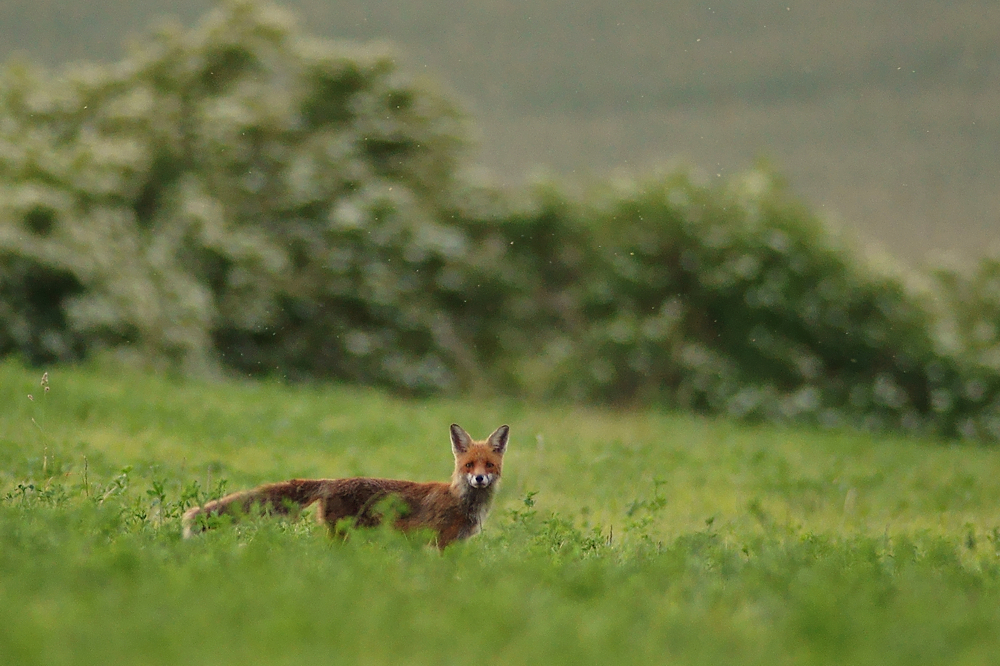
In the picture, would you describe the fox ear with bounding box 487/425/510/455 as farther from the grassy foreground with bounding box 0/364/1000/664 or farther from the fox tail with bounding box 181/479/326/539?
the fox tail with bounding box 181/479/326/539

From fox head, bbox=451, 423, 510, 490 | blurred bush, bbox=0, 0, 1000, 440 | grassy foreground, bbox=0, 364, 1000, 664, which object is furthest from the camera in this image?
blurred bush, bbox=0, 0, 1000, 440

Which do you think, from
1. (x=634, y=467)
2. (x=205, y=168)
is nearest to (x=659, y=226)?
(x=205, y=168)

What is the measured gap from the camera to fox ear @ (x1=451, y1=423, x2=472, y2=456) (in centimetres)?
982

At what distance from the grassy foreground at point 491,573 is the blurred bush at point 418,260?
50.8 ft

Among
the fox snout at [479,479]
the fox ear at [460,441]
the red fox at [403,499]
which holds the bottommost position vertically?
the red fox at [403,499]

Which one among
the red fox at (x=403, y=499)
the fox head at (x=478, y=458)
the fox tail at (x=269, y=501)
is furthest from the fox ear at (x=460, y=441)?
the fox tail at (x=269, y=501)

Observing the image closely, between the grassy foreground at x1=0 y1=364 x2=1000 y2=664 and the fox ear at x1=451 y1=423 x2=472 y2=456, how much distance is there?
720 mm

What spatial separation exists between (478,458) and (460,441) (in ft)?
1.19

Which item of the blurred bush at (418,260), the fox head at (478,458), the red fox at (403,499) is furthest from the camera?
the blurred bush at (418,260)

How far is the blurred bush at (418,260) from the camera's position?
29953 mm

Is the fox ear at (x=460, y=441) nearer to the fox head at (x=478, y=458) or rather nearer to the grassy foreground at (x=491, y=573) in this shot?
the fox head at (x=478, y=458)

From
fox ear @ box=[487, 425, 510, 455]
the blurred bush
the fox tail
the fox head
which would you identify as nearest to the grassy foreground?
the fox tail

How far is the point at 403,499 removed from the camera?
9258 millimetres

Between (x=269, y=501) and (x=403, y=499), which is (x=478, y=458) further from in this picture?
(x=269, y=501)
